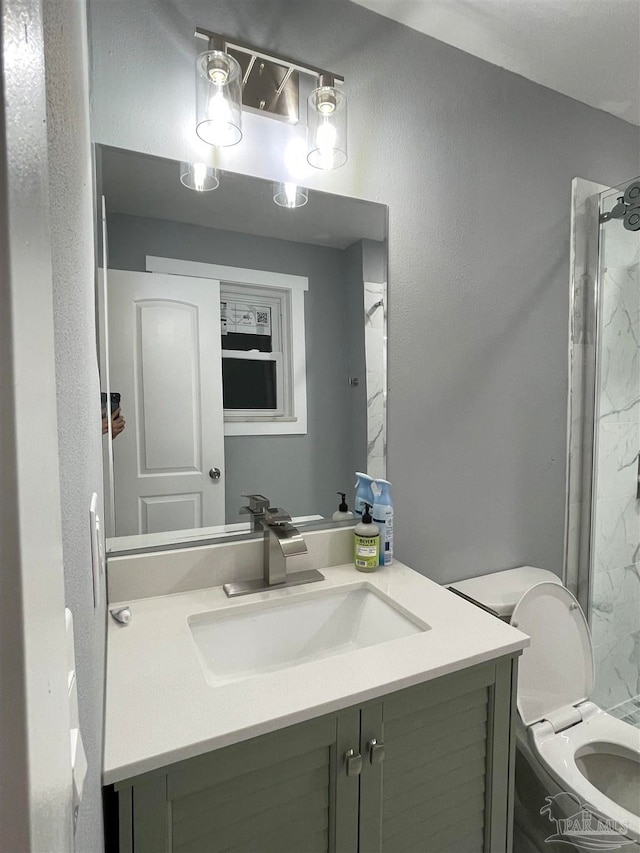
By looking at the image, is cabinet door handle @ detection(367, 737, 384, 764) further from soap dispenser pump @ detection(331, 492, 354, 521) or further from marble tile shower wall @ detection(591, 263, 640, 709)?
marble tile shower wall @ detection(591, 263, 640, 709)

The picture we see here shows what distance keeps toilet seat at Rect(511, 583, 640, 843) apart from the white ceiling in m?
1.74

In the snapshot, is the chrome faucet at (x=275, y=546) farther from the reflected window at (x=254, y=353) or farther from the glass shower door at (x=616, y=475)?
the glass shower door at (x=616, y=475)

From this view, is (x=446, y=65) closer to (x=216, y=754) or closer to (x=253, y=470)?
(x=253, y=470)

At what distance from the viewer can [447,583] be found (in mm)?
1621

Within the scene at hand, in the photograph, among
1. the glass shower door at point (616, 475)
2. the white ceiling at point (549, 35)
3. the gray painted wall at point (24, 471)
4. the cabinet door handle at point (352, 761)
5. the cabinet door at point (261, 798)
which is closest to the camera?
the gray painted wall at point (24, 471)

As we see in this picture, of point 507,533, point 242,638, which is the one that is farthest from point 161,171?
point 507,533

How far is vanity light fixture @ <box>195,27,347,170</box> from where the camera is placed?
1193mm

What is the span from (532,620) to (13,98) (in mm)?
1628

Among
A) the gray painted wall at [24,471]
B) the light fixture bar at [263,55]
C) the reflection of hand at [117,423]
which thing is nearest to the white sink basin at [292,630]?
the reflection of hand at [117,423]

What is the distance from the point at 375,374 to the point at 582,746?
1191 millimetres

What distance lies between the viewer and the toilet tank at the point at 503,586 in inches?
56.8

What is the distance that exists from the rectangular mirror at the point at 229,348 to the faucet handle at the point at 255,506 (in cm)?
1

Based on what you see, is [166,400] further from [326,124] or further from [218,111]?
[326,124]

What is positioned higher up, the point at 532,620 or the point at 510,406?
the point at 510,406
